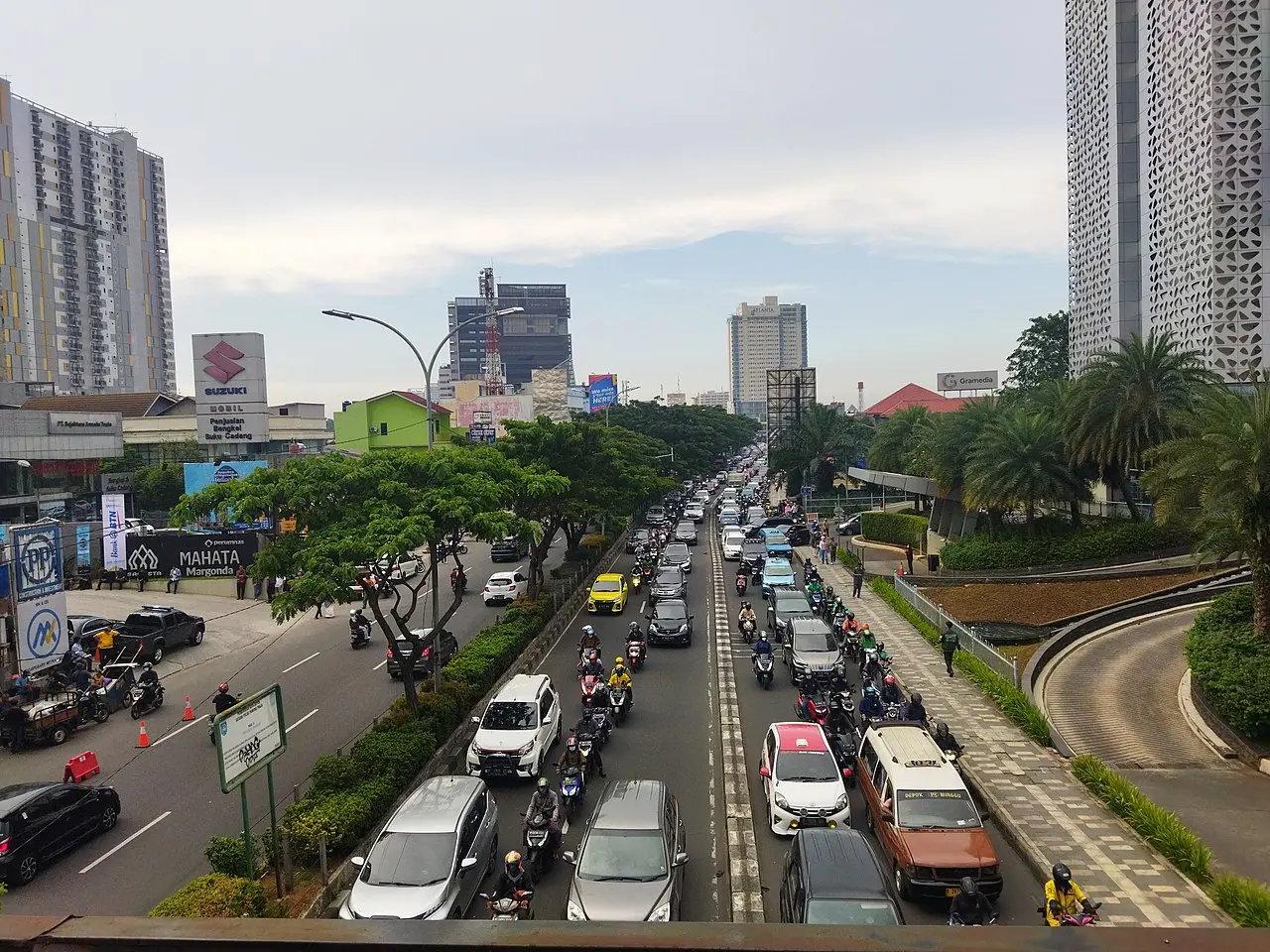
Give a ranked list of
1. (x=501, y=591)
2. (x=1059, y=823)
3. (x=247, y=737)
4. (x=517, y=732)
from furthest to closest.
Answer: (x=501, y=591), (x=517, y=732), (x=1059, y=823), (x=247, y=737)

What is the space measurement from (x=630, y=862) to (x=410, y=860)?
2.75 m

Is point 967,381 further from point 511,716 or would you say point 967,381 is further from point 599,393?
point 511,716

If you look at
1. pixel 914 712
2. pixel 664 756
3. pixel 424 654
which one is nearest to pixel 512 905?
pixel 664 756

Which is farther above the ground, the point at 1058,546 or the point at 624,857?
the point at 1058,546

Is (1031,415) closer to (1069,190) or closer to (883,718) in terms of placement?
(883,718)

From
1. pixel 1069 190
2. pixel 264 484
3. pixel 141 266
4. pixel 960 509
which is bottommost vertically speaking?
pixel 960 509

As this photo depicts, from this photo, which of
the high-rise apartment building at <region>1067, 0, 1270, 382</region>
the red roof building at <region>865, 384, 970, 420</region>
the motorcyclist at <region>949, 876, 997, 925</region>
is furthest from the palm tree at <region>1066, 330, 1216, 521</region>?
the red roof building at <region>865, 384, 970, 420</region>

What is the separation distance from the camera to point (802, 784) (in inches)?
553

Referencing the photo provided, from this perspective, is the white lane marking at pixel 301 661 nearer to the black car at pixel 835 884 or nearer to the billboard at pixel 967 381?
the black car at pixel 835 884

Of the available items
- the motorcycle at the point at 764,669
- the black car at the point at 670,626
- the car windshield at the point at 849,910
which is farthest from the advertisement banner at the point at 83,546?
the car windshield at the point at 849,910

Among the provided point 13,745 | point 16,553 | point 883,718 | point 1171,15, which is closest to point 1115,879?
point 883,718

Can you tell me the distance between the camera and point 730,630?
99.2 feet

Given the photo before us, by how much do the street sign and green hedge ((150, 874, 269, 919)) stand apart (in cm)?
108

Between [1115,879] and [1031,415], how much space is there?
1028 inches
